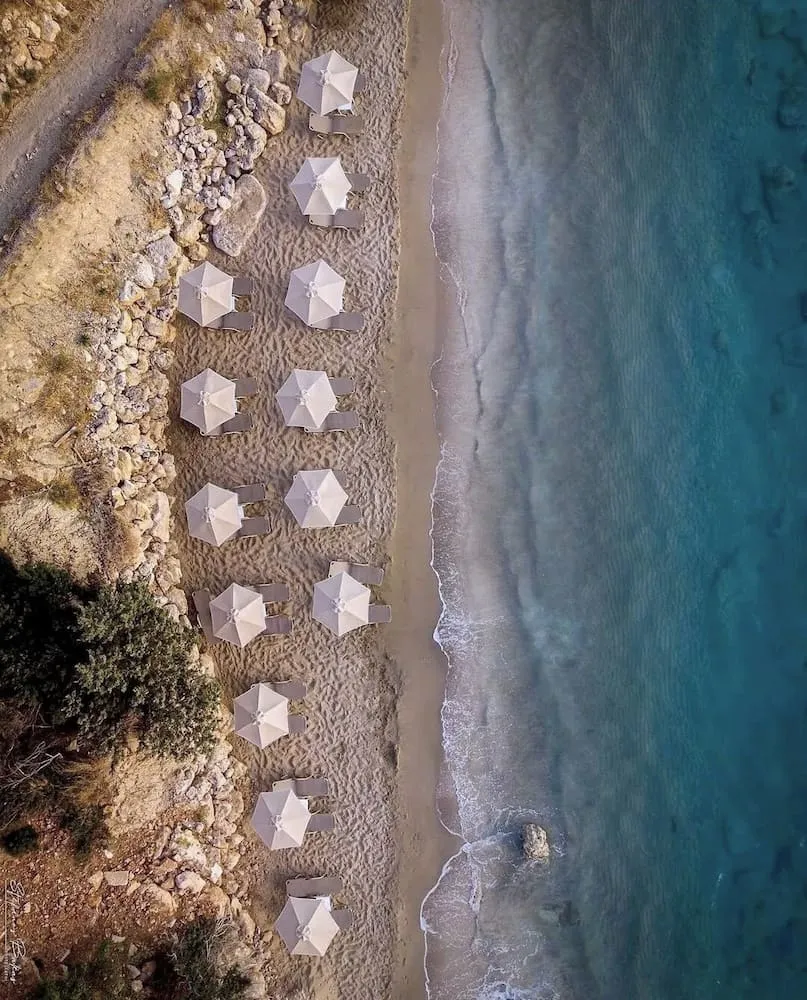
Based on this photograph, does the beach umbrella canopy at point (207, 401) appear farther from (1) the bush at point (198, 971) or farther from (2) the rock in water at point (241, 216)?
(1) the bush at point (198, 971)

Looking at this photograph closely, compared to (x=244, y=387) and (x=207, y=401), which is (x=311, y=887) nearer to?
(x=207, y=401)

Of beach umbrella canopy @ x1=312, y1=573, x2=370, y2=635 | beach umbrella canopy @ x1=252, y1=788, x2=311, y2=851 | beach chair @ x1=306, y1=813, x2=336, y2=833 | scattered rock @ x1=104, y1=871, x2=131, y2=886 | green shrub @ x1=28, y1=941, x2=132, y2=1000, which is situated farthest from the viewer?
beach chair @ x1=306, y1=813, x2=336, y2=833

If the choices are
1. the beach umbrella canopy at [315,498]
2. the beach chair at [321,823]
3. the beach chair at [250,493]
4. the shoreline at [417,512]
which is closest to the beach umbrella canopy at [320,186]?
the shoreline at [417,512]

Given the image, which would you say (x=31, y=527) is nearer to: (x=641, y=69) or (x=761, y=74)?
(x=641, y=69)

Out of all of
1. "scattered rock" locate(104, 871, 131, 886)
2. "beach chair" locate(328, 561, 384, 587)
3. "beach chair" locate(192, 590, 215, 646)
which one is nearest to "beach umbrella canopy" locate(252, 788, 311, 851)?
"scattered rock" locate(104, 871, 131, 886)

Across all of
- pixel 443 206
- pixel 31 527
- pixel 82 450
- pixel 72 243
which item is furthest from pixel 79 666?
pixel 443 206

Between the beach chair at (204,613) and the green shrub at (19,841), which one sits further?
the beach chair at (204,613)

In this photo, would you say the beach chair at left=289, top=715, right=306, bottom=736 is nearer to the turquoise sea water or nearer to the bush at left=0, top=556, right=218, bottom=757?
the bush at left=0, top=556, right=218, bottom=757
